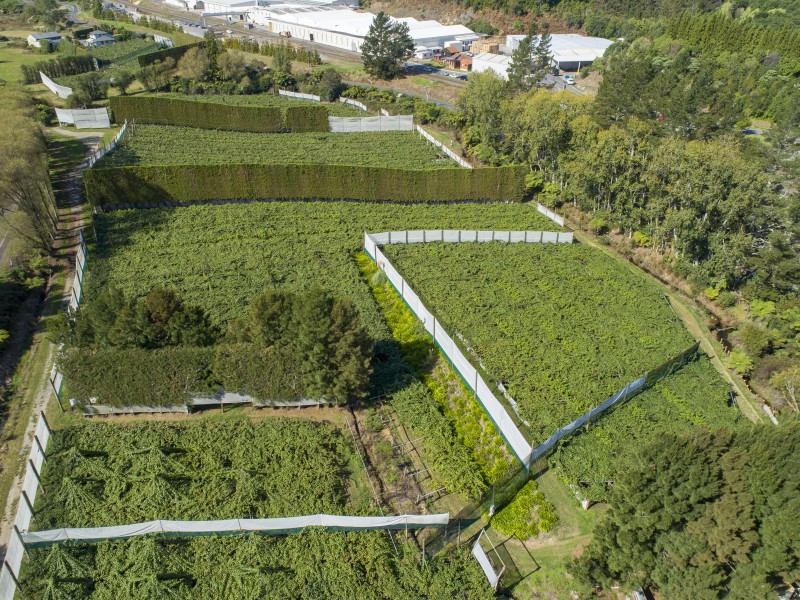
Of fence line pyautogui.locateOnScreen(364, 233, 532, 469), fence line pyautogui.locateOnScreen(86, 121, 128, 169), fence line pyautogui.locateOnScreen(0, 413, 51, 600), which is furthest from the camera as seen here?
fence line pyautogui.locateOnScreen(86, 121, 128, 169)

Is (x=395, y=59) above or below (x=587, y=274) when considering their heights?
above

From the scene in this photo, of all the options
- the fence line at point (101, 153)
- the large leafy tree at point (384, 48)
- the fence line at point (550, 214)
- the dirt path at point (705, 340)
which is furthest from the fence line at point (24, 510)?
the large leafy tree at point (384, 48)

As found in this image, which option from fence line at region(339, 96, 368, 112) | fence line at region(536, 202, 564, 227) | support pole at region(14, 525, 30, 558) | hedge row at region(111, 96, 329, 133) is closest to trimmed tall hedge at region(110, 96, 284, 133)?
hedge row at region(111, 96, 329, 133)

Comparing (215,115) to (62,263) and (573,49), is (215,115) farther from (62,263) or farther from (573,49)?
(573,49)

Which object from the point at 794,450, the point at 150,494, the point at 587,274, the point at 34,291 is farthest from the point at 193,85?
the point at 794,450

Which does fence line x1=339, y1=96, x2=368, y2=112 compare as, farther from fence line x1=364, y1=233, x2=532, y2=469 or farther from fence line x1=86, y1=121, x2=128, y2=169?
fence line x1=364, y1=233, x2=532, y2=469

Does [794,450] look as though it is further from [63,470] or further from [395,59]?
[395,59]

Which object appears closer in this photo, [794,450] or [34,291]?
[794,450]
